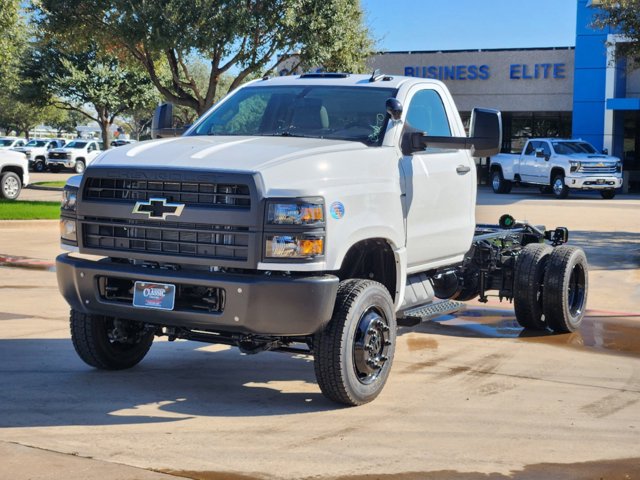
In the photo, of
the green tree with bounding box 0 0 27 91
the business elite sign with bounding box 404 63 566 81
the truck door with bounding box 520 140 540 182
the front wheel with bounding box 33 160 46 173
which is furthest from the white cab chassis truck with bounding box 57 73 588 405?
the front wheel with bounding box 33 160 46 173

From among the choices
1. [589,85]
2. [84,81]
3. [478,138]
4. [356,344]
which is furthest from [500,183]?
[356,344]

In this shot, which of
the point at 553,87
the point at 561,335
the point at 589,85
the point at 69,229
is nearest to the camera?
the point at 69,229

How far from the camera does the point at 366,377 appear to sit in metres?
6.66

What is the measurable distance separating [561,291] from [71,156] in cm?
4243

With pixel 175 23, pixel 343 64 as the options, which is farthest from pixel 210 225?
pixel 343 64

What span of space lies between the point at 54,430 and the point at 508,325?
5.24m

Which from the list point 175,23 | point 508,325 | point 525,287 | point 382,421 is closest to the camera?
point 382,421

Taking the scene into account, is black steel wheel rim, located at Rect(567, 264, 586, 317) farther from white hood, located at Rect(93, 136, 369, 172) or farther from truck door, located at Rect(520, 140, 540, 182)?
truck door, located at Rect(520, 140, 540, 182)

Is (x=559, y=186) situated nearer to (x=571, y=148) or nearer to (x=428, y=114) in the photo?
(x=571, y=148)

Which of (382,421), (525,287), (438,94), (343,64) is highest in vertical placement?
(343,64)

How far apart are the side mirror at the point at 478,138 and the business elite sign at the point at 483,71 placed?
3680 centimetres

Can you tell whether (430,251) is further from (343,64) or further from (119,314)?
(343,64)

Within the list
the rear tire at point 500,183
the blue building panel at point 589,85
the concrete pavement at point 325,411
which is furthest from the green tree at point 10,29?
the concrete pavement at point 325,411

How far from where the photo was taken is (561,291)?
9.09 m
